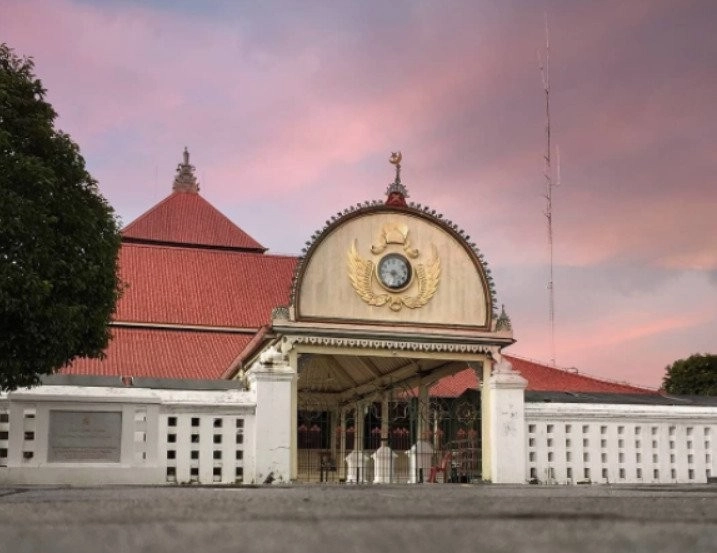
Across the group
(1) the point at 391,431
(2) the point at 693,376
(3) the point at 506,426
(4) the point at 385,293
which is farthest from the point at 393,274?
(2) the point at 693,376

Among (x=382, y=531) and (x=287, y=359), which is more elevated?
(x=287, y=359)

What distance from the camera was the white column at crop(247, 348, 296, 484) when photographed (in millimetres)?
19625

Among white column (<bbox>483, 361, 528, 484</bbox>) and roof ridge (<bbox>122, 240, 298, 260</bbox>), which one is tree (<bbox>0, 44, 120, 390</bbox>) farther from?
roof ridge (<bbox>122, 240, 298, 260</bbox>)

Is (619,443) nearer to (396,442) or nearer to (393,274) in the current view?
(393,274)

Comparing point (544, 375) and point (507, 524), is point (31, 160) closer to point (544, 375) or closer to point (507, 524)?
point (507, 524)

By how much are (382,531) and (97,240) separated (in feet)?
47.7

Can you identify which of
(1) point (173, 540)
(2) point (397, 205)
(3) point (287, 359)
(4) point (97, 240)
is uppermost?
(2) point (397, 205)

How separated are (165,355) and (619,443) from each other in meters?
13.3

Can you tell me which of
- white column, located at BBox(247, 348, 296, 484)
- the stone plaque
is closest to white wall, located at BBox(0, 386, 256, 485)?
the stone plaque

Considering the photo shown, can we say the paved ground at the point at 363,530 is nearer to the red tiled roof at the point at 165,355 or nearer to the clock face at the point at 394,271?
the clock face at the point at 394,271

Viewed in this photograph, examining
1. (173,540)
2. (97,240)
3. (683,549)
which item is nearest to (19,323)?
(97,240)

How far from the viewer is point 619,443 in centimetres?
2264

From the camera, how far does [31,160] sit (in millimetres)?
16328

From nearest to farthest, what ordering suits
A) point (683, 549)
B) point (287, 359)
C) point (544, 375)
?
1. point (683, 549)
2. point (287, 359)
3. point (544, 375)
